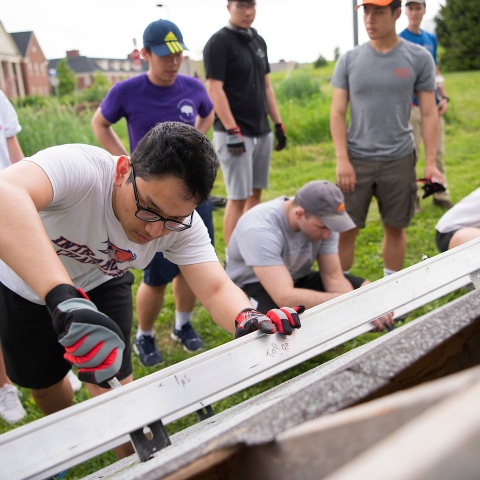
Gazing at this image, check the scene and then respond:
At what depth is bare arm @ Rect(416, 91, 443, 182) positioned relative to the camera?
12.3 feet

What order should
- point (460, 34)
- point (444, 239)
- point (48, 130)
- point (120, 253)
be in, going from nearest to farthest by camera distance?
point (120, 253), point (444, 239), point (48, 130), point (460, 34)

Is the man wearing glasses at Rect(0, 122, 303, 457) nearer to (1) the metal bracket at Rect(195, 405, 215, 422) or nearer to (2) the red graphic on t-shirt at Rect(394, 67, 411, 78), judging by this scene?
(1) the metal bracket at Rect(195, 405, 215, 422)

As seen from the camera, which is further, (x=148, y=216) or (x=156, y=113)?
(x=156, y=113)

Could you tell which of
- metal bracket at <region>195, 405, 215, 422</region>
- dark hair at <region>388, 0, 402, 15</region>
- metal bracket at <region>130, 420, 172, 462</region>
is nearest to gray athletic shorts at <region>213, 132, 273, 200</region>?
dark hair at <region>388, 0, 402, 15</region>

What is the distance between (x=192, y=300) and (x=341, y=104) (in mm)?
1786

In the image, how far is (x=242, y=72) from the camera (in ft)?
14.1

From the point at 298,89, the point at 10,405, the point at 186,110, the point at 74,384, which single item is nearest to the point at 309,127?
the point at 298,89

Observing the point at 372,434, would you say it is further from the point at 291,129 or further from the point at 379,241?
the point at 291,129

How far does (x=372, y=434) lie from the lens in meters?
0.61

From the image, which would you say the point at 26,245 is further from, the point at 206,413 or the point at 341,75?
the point at 341,75

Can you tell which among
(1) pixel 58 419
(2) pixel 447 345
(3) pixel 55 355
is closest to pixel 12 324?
(3) pixel 55 355

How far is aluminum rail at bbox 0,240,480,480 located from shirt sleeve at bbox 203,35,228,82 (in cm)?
292

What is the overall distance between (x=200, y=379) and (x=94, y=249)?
976 mm

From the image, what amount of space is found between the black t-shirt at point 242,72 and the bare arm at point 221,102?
57 mm
